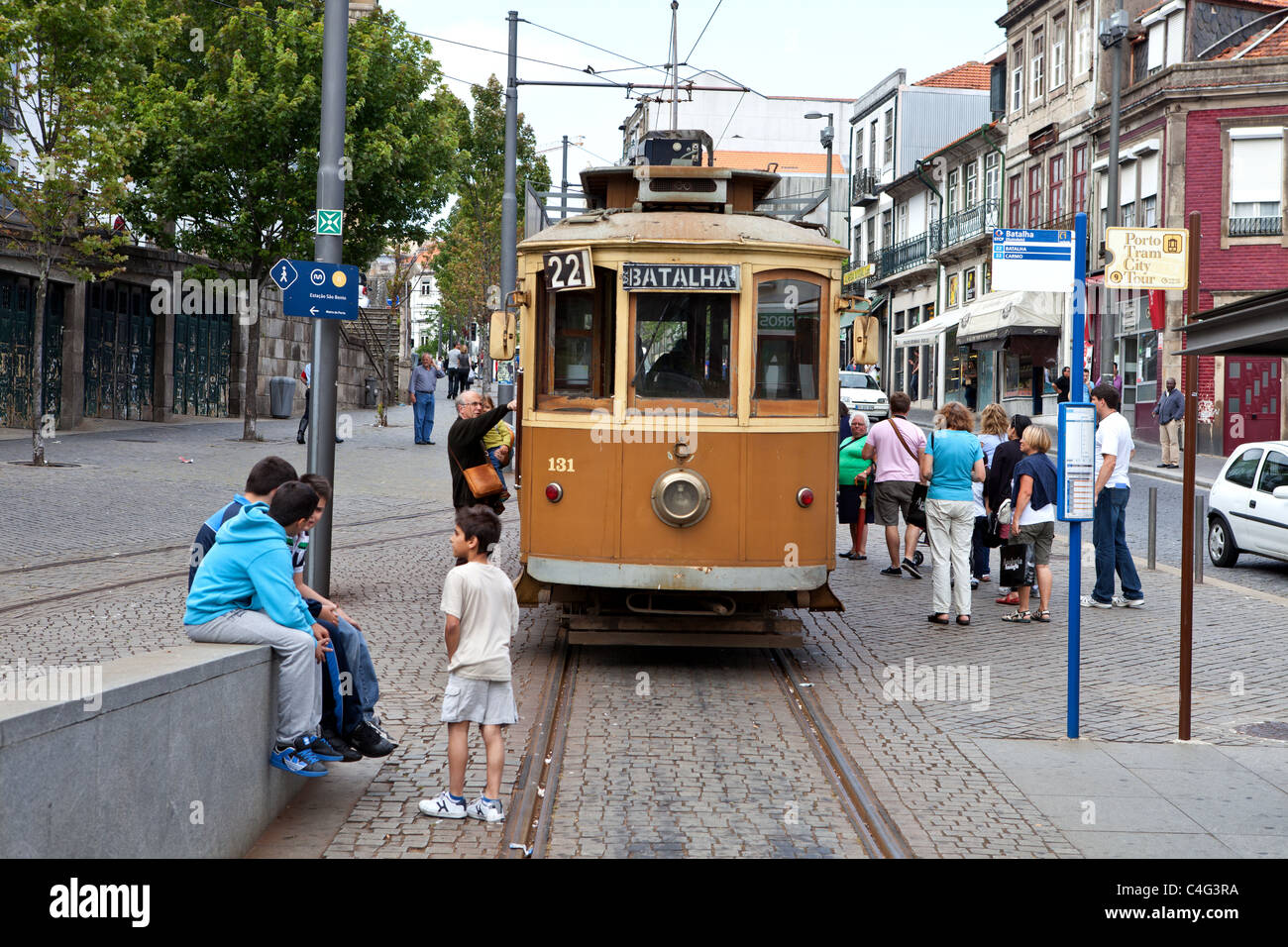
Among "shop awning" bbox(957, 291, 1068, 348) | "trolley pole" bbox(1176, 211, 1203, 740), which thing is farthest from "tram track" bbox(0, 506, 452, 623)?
"shop awning" bbox(957, 291, 1068, 348)

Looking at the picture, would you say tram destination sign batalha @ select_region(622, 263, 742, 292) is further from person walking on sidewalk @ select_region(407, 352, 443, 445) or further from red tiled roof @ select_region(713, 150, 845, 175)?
red tiled roof @ select_region(713, 150, 845, 175)

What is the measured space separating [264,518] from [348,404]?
37325 mm

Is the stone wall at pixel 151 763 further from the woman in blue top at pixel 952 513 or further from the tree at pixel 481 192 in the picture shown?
the tree at pixel 481 192

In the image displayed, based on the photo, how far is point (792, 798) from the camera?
664 cm

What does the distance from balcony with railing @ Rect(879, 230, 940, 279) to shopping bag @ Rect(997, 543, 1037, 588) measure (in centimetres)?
4084

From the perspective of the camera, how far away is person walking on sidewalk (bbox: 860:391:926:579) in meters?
14.2

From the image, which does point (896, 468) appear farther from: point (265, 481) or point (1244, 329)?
point (265, 481)

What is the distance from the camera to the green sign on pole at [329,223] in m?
10.3

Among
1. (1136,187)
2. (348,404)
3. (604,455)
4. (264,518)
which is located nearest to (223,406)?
(348,404)

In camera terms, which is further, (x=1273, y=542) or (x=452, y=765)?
(x=1273, y=542)

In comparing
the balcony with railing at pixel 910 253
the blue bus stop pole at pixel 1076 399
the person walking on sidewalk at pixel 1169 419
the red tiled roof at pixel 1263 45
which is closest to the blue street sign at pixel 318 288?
the blue bus stop pole at pixel 1076 399

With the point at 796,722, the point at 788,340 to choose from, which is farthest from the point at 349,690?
the point at 788,340

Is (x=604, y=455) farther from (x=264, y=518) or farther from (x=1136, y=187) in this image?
(x=1136, y=187)
